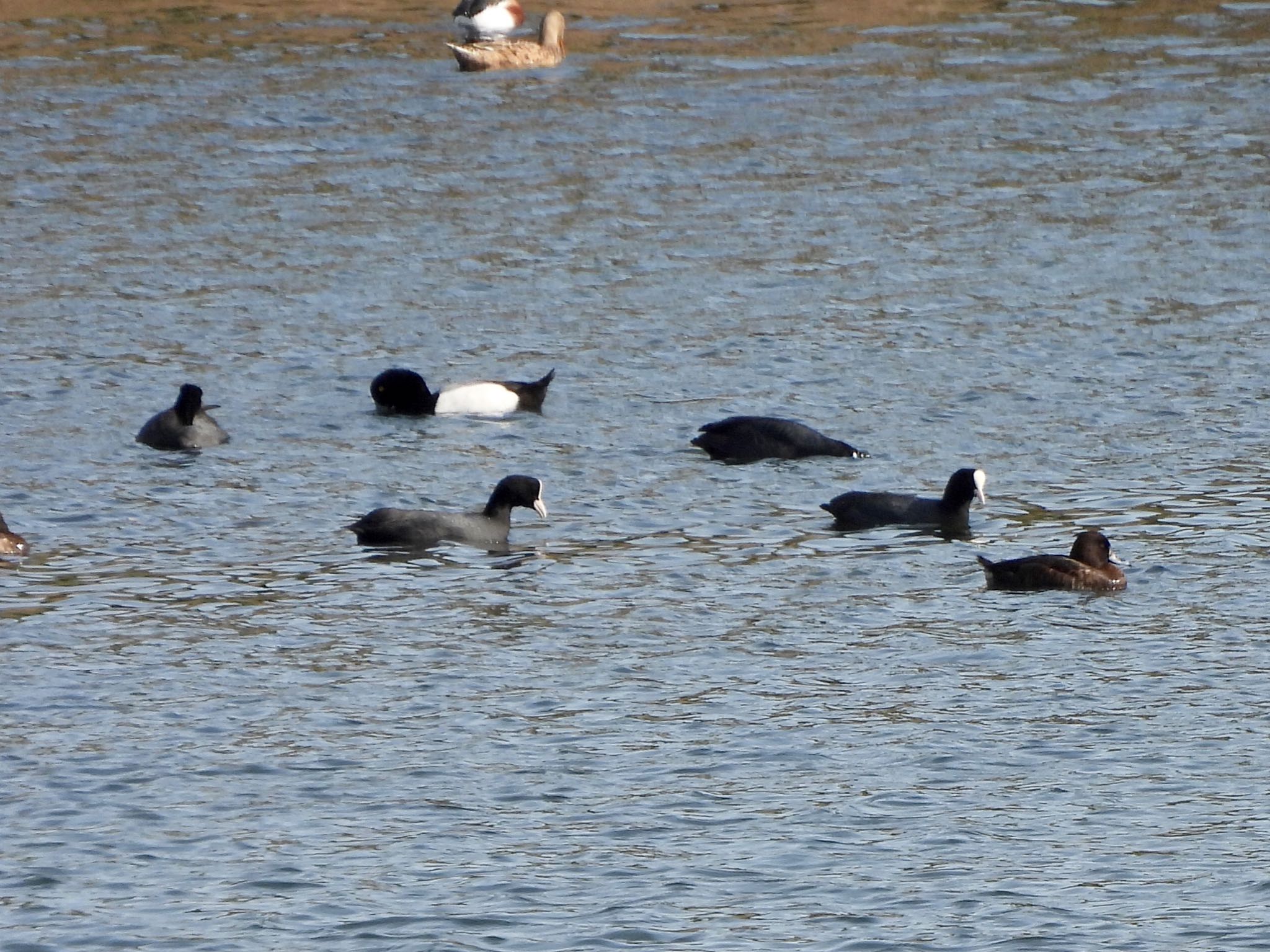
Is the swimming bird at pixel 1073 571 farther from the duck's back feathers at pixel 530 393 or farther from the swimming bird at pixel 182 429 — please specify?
the swimming bird at pixel 182 429

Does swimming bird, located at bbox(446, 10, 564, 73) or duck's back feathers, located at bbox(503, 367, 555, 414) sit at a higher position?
swimming bird, located at bbox(446, 10, 564, 73)

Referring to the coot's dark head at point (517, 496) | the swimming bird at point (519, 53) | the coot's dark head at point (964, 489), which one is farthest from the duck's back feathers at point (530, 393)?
the swimming bird at point (519, 53)

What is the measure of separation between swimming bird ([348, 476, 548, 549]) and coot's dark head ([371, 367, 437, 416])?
3645mm

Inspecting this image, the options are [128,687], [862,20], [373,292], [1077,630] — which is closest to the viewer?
[128,687]

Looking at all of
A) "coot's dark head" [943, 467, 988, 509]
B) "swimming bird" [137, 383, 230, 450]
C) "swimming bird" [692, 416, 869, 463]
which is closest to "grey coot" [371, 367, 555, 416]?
"swimming bird" [137, 383, 230, 450]

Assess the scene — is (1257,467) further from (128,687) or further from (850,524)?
(128,687)

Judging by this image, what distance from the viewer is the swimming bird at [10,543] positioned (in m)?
16.5

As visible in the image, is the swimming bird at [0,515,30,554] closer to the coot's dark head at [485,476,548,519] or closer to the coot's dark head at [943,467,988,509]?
the coot's dark head at [485,476,548,519]

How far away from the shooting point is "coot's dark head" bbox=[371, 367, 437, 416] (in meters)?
21.0

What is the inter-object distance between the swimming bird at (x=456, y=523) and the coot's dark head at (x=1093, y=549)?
13.0 feet

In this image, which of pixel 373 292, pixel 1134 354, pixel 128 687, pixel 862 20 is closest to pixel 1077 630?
pixel 128 687

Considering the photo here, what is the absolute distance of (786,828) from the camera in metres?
11.7

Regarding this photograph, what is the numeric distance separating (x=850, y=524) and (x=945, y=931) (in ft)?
23.4

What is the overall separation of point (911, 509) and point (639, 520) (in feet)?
6.53
